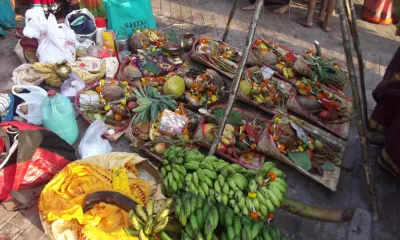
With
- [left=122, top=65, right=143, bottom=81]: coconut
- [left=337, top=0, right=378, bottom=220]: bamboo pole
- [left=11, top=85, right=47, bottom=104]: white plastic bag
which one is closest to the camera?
[left=337, top=0, right=378, bottom=220]: bamboo pole

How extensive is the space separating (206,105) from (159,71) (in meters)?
0.86

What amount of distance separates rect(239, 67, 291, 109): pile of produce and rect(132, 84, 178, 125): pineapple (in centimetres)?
85

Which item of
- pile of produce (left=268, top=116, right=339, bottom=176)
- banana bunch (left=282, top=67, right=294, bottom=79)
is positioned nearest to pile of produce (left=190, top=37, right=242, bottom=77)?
banana bunch (left=282, top=67, right=294, bottom=79)

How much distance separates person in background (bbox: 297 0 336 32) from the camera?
5211mm

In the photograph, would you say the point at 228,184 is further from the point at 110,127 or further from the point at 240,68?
the point at 110,127

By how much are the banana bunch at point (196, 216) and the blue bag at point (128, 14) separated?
3.22 metres

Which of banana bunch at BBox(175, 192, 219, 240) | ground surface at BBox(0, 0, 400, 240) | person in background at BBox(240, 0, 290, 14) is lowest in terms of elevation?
ground surface at BBox(0, 0, 400, 240)

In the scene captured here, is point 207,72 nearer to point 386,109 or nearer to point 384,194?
point 386,109

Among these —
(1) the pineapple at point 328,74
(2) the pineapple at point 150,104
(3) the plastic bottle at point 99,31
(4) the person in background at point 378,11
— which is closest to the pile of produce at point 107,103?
(2) the pineapple at point 150,104

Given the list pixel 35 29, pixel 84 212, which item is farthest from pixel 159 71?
pixel 84 212

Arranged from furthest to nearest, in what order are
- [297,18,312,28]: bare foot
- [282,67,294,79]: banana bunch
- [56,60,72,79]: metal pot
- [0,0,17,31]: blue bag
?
[297,18,312,28]: bare foot, [0,0,17,31]: blue bag, [282,67,294,79]: banana bunch, [56,60,72,79]: metal pot

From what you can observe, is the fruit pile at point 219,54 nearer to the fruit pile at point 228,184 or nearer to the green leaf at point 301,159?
the green leaf at point 301,159

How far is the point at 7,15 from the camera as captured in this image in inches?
193

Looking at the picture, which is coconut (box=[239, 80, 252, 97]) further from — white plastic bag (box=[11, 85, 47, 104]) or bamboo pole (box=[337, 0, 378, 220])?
white plastic bag (box=[11, 85, 47, 104])
